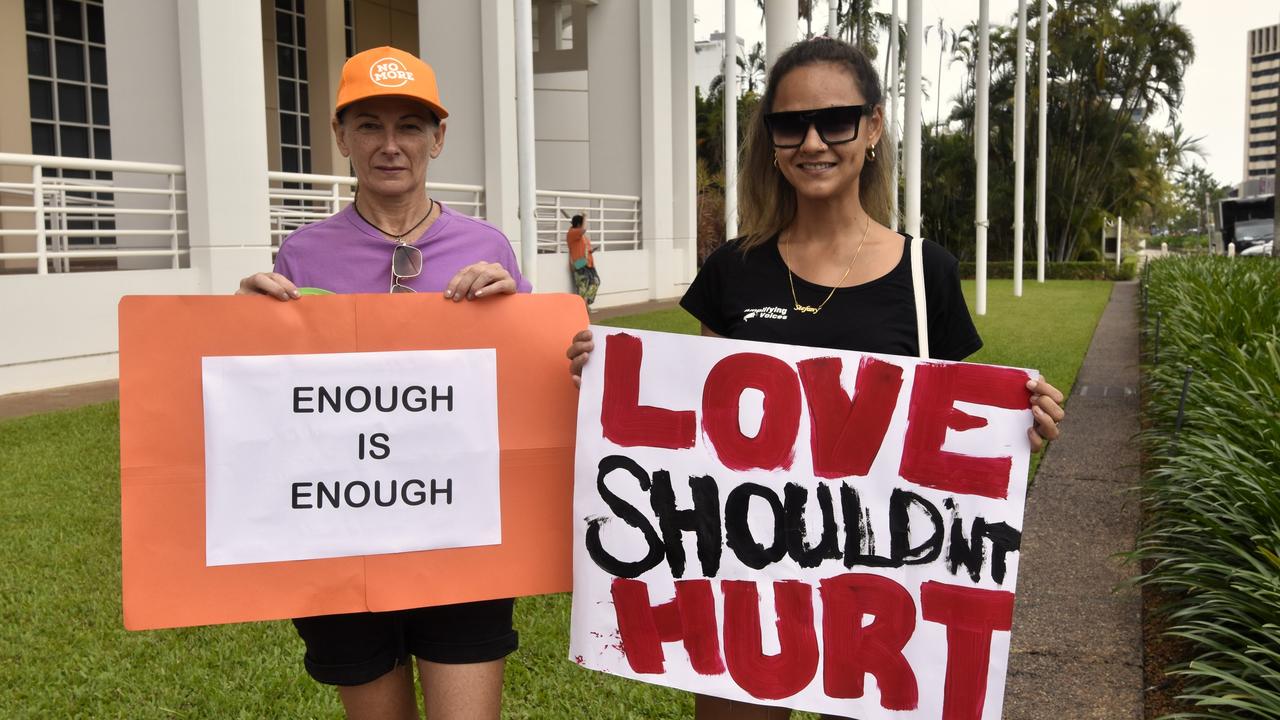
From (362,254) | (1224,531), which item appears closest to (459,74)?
(1224,531)

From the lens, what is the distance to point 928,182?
52.0 m

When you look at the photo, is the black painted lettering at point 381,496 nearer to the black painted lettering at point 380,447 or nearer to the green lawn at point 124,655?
the black painted lettering at point 380,447

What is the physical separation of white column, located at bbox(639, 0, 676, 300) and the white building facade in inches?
2.1

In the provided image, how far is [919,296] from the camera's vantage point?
8.02 ft

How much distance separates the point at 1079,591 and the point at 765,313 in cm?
343

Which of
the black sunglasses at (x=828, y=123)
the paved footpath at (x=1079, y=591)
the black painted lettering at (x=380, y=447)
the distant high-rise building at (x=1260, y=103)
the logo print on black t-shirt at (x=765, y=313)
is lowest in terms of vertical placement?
the paved footpath at (x=1079, y=591)

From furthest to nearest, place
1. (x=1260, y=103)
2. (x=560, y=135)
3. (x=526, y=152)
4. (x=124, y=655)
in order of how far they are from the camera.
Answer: (x=1260, y=103) < (x=560, y=135) < (x=526, y=152) < (x=124, y=655)

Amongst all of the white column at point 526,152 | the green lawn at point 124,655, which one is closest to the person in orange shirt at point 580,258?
the white column at point 526,152

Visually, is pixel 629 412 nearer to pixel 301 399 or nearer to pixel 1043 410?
pixel 301 399

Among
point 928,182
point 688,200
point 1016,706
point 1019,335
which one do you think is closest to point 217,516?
point 1016,706

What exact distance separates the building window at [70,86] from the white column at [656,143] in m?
10.7

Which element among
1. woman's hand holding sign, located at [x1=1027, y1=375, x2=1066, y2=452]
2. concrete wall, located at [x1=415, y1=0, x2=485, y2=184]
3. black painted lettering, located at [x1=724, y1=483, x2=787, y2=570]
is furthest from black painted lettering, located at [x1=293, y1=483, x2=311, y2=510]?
concrete wall, located at [x1=415, y1=0, x2=485, y2=184]

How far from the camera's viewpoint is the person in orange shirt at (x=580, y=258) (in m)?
18.2

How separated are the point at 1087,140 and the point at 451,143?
40.5 m
